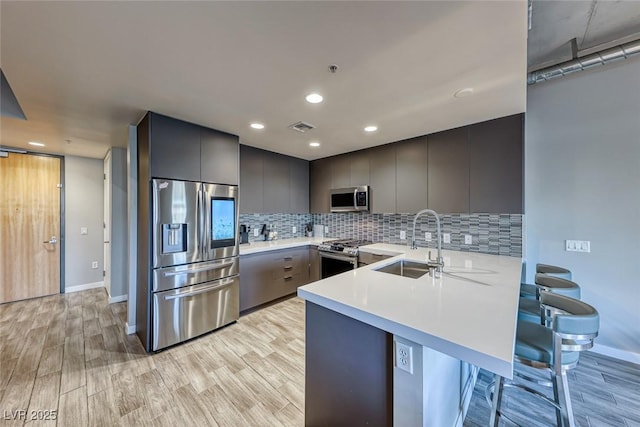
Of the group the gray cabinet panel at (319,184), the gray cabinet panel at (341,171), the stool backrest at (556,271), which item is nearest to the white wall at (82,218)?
the gray cabinet panel at (319,184)

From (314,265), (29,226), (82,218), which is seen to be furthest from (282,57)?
(29,226)

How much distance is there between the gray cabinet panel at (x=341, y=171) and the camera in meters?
3.84

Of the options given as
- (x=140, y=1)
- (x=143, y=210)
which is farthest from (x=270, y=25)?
(x=143, y=210)

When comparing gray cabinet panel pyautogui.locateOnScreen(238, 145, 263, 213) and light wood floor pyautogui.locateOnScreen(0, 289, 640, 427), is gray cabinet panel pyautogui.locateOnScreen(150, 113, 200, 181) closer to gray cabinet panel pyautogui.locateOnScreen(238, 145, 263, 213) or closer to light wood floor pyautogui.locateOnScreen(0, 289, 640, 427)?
gray cabinet panel pyautogui.locateOnScreen(238, 145, 263, 213)

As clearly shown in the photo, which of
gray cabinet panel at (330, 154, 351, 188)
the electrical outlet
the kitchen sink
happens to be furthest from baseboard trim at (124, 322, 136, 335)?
gray cabinet panel at (330, 154, 351, 188)

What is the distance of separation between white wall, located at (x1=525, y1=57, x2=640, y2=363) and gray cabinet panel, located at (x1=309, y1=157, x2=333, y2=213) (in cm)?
267

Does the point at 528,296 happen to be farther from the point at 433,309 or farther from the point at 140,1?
the point at 140,1

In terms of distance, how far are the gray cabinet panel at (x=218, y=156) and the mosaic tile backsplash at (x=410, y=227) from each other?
3.48 feet

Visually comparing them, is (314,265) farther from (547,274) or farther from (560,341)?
(560,341)

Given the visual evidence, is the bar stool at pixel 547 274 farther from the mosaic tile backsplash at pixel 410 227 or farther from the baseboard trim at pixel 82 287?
the baseboard trim at pixel 82 287

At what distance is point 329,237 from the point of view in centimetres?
450

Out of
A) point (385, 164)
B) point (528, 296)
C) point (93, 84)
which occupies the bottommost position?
point (528, 296)

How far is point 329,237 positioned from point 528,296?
2949mm

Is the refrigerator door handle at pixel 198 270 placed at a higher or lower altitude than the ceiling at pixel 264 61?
lower
